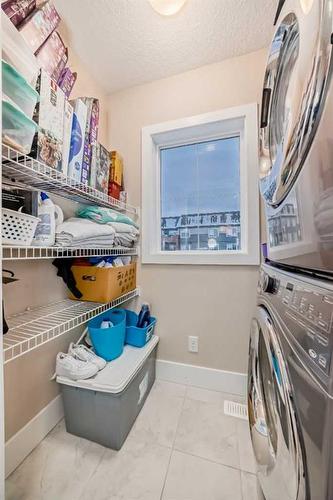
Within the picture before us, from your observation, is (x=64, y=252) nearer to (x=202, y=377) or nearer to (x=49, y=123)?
(x=49, y=123)

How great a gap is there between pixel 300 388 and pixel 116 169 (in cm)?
148

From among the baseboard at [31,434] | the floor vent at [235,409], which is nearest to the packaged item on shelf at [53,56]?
the baseboard at [31,434]

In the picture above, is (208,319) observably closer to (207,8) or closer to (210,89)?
(210,89)

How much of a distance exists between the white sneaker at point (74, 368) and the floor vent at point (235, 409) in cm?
79

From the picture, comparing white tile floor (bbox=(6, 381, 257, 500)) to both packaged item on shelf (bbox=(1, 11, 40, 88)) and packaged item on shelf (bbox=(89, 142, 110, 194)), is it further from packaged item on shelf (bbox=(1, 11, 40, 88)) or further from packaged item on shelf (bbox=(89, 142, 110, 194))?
packaged item on shelf (bbox=(1, 11, 40, 88))

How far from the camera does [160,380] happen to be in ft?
4.90

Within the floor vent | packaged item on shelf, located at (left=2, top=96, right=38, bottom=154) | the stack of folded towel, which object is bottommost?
the floor vent

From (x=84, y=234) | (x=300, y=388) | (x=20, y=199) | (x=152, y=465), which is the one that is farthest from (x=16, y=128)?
(x=152, y=465)

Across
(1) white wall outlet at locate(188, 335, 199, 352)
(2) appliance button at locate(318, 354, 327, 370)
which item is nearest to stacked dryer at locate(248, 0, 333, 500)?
(2) appliance button at locate(318, 354, 327, 370)

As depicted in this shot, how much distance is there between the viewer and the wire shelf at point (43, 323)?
0.74m

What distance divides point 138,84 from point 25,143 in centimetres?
129

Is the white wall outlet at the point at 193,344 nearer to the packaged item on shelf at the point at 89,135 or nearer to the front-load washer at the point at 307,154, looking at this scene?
the front-load washer at the point at 307,154

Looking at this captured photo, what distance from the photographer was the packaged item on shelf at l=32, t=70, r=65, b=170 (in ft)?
2.51

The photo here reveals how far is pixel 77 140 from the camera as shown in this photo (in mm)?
977
